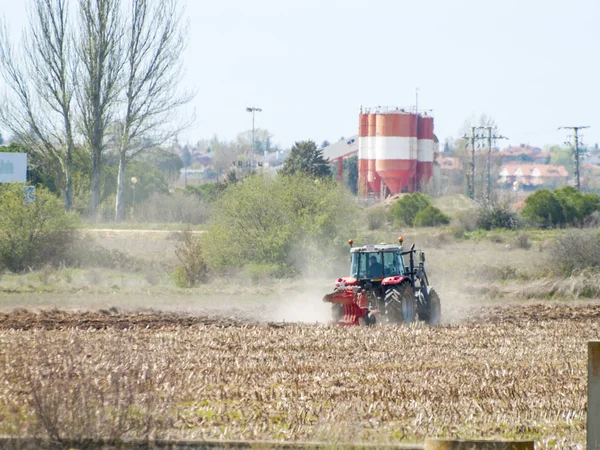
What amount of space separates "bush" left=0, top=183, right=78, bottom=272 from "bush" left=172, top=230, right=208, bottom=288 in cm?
479

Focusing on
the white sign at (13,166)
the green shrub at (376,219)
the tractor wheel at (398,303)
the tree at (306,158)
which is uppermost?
the tree at (306,158)

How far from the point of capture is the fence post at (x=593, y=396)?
28.0 ft

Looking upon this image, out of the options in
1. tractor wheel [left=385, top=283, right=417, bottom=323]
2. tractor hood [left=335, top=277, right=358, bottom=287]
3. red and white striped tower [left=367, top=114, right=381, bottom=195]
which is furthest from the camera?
red and white striped tower [left=367, top=114, right=381, bottom=195]

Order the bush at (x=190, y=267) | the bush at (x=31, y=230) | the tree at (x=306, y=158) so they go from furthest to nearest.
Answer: the tree at (x=306, y=158) < the bush at (x=31, y=230) < the bush at (x=190, y=267)

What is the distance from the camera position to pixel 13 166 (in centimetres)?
6181

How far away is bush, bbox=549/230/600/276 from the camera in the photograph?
35062mm

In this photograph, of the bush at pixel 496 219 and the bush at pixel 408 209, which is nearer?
the bush at pixel 496 219

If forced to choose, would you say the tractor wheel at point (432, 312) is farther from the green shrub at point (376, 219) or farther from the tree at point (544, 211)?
the tree at point (544, 211)

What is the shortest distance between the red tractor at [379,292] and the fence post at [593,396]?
12.5m

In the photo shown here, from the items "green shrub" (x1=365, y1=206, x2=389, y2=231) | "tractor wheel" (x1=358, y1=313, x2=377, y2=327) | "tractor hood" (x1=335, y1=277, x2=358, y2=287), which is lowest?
"tractor wheel" (x1=358, y1=313, x2=377, y2=327)

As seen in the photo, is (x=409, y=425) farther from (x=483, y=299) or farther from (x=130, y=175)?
(x=130, y=175)

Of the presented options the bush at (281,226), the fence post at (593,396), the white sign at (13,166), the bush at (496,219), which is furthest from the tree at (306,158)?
the fence post at (593,396)

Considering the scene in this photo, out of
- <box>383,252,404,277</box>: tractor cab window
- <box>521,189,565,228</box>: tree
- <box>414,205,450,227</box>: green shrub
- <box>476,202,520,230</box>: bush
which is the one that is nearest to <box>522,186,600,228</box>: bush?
<box>521,189,565,228</box>: tree

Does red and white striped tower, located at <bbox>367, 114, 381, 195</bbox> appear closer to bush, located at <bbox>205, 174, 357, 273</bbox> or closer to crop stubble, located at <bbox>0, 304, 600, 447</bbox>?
bush, located at <bbox>205, 174, 357, 273</bbox>
